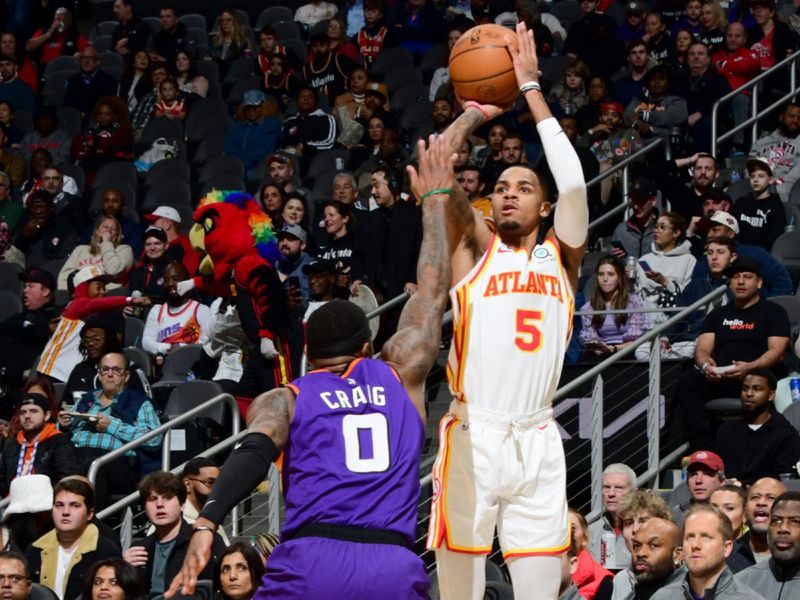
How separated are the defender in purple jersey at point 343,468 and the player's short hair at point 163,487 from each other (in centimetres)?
363

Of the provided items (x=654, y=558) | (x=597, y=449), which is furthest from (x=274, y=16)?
(x=654, y=558)

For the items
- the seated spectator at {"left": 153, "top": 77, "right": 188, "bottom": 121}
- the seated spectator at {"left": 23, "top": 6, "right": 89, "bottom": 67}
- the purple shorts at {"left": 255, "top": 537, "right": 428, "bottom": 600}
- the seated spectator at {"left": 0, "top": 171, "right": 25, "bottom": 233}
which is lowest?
the purple shorts at {"left": 255, "top": 537, "right": 428, "bottom": 600}

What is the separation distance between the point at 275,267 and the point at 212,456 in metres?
2.22

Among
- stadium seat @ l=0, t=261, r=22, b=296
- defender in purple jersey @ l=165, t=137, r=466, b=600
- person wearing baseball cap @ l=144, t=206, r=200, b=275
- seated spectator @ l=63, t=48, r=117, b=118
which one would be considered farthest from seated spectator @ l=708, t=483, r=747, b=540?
seated spectator @ l=63, t=48, r=117, b=118

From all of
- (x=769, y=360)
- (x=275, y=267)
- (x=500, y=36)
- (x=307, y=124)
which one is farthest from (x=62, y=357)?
(x=500, y=36)

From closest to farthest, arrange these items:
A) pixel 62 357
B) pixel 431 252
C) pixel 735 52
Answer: pixel 431 252 < pixel 62 357 < pixel 735 52

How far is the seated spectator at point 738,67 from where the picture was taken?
14008mm

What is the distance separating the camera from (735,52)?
1439 centimetres

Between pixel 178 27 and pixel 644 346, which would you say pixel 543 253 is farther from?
pixel 178 27

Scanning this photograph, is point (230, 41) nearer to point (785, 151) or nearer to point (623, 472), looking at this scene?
point (785, 151)

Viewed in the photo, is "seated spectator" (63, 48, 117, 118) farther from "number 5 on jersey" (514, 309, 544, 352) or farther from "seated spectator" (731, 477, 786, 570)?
"number 5 on jersey" (514, 309, 544, 352)

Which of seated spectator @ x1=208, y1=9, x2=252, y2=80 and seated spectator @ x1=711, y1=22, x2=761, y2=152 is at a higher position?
seated spectator @ x1=208, y1=9, x2=252, y2=80

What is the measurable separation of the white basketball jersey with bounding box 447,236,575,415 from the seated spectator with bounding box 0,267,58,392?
741 cm

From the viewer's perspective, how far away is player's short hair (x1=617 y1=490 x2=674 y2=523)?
779 cm
